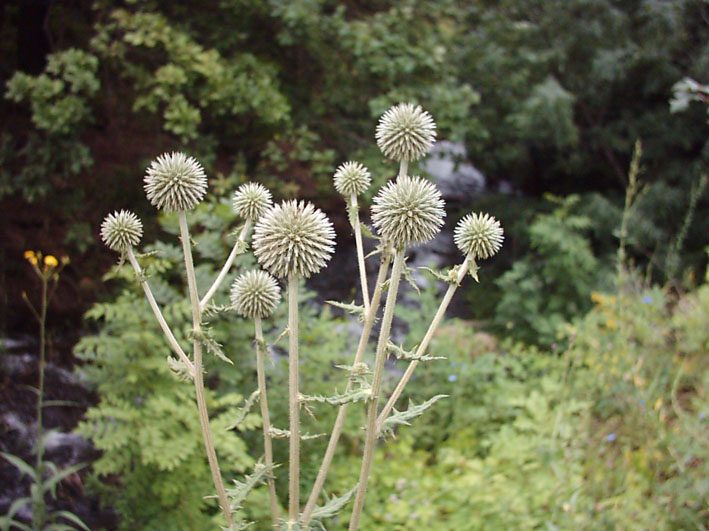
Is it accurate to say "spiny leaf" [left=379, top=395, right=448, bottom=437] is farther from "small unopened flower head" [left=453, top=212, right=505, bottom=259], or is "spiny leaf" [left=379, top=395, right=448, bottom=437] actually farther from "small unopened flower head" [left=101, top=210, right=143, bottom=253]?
"small unopened flower head" [left=101, top=210, right=143, bottom=253]

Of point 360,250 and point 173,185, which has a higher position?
point 173,185

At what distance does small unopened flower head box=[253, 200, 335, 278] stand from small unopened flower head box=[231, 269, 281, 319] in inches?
7.0

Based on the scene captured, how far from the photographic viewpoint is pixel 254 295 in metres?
1.51

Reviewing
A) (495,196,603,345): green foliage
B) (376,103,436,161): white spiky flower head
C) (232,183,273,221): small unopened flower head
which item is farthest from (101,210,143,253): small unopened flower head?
(495,196,603,345): green foliage

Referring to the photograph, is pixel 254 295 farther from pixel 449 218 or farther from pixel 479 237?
pixel 449 218

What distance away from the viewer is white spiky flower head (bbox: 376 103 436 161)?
155 cm

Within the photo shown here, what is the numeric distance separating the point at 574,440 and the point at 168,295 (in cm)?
218

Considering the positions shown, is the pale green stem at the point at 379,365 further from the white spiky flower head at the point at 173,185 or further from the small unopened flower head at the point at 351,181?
the white spiky flower head at the point at 173,185

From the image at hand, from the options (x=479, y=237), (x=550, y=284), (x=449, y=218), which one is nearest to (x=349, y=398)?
(x=479, y=237)

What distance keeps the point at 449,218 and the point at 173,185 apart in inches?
186

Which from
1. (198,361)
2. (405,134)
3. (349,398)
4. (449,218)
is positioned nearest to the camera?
(349,398)

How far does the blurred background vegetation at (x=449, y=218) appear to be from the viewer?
8.97 ft

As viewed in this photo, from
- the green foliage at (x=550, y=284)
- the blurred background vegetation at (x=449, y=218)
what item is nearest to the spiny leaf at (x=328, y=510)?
the blurred background vegetation at (x=449, y=218)

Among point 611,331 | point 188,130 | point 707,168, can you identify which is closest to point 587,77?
point 707,168
